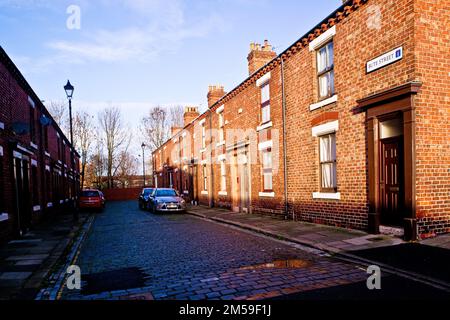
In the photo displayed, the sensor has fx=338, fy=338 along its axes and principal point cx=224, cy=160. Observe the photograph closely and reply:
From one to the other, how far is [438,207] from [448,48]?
3.98 metres

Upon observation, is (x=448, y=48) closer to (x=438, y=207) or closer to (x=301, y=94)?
(x=438, y=207)

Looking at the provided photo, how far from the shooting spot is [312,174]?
12.0 m

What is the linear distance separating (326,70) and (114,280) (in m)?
9.16

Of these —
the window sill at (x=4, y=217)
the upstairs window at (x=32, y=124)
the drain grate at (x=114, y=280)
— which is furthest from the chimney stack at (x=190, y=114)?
the drain grate at (x=114, y=280)

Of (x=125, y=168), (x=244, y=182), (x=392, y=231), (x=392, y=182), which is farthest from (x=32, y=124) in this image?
(x=125, y=168)

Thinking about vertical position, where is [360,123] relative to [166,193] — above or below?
above

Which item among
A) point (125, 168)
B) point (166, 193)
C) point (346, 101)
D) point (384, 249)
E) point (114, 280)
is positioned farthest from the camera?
point (125, 168)

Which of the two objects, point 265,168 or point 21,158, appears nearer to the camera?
point 21,158

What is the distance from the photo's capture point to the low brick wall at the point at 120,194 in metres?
46.9

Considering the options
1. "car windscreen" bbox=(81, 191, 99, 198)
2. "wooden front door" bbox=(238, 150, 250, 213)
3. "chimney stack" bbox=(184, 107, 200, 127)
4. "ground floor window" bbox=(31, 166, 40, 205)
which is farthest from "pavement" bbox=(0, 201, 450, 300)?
"chimney stack" bbox=(184, 107, 200, 127)

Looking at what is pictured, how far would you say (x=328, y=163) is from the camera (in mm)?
11391

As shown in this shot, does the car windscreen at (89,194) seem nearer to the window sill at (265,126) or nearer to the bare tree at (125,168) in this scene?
the window sill at (265,126)

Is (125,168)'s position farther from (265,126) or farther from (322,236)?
(322,236)

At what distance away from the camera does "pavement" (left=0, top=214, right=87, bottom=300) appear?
5797 millimetres
